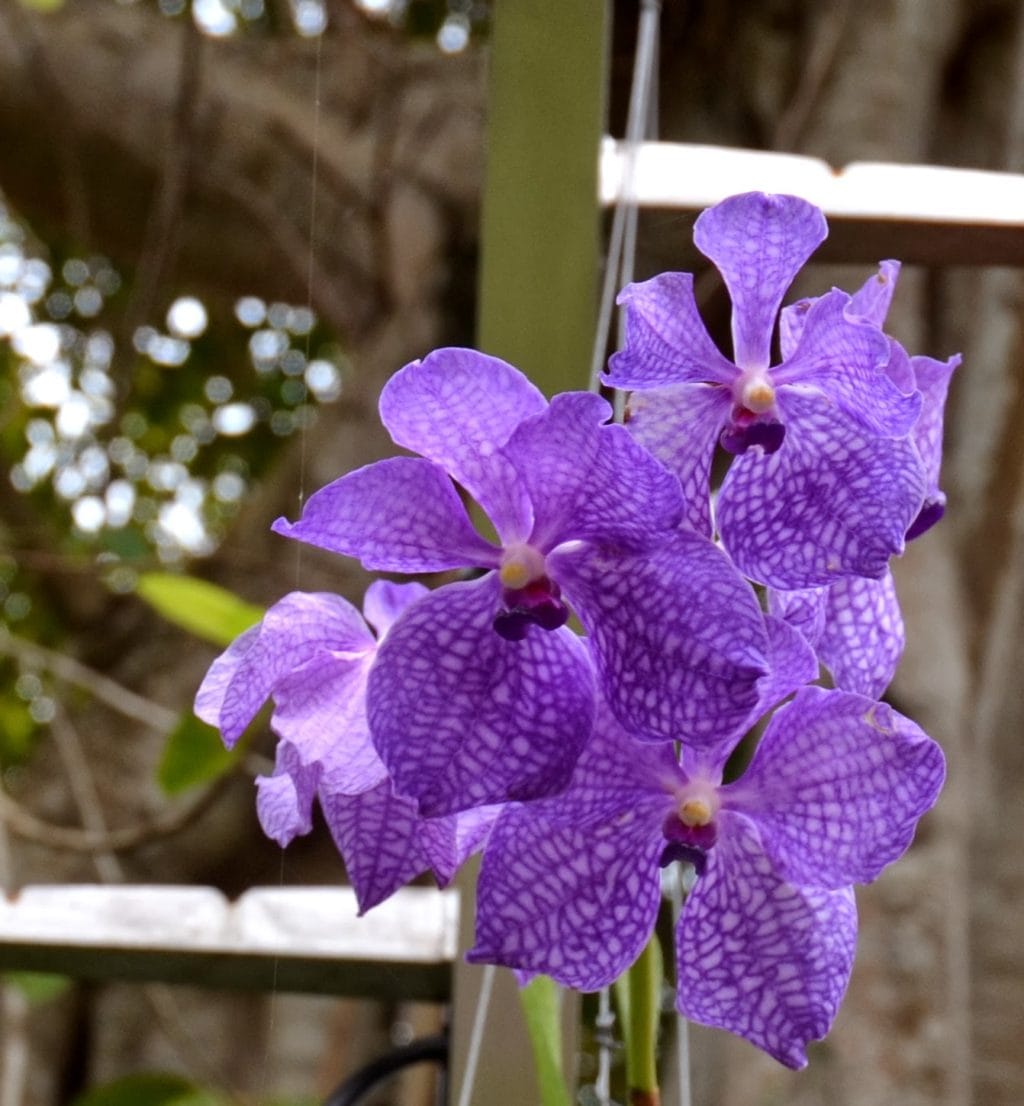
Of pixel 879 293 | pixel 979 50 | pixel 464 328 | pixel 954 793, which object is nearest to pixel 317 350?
pixel 464 328

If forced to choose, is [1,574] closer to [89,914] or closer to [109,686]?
[109,686]

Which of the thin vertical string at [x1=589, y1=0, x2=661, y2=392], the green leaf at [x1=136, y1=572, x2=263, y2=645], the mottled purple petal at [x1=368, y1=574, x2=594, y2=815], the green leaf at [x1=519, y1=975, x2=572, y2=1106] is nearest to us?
the mottled purple petal at [x1=368, y1=574, x2=594, y2=815]

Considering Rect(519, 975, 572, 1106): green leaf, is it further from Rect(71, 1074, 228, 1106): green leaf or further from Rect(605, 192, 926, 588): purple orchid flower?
Rect(71, 1074, 228, 1106): green leaf

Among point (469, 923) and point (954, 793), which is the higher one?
point (469, 923)

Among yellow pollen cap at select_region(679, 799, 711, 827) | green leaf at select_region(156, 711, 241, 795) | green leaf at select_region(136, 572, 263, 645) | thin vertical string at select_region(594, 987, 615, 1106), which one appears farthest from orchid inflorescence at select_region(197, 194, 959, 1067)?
green leaf at select_region(156, 711, 241, 795)

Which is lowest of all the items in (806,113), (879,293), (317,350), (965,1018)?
(965,1018)

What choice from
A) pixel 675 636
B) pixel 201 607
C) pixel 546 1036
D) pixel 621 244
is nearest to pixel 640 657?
pixel 675 636

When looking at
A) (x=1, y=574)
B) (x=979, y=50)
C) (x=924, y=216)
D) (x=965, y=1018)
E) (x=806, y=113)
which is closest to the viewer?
(x=924, y=216)
